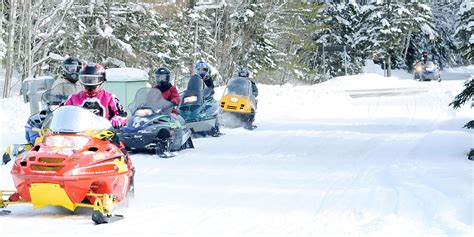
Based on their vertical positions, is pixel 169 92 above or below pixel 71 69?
below

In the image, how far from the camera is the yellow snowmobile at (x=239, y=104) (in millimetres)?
17016

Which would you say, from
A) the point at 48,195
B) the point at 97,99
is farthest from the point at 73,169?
the point at 97,99

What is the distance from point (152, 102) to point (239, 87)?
19.0 ft

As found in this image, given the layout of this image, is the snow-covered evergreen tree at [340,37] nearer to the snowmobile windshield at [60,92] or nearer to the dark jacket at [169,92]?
the dark jacket at [169,92]

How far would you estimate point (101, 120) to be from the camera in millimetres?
7238

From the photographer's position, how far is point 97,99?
8469 millimetres

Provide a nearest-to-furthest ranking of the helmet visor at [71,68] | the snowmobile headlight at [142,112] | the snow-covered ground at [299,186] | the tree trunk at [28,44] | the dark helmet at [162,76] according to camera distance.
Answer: the snow-covered ground at [299,186] < the helmet visor at [71,68] < the snowmobile headlight at [142,112] < the dark helmet at [162,76] < the tree trunk at [28,44]

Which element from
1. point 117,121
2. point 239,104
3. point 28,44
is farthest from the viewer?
point 28,44

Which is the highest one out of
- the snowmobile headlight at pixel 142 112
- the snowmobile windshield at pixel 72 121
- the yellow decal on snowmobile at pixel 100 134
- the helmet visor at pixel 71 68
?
the helmet visor at pixel 71 68

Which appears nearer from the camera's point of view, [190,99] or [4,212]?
[4,212]

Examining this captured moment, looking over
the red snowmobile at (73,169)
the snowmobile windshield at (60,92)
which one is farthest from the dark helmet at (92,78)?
the snowmobile windshield at (60,92)

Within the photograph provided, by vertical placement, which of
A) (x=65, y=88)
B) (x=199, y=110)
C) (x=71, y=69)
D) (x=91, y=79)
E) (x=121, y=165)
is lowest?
(x=199, y=110)

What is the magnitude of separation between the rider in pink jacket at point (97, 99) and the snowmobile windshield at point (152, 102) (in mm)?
3537

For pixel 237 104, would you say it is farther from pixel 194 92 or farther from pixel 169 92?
pixel 169 92
